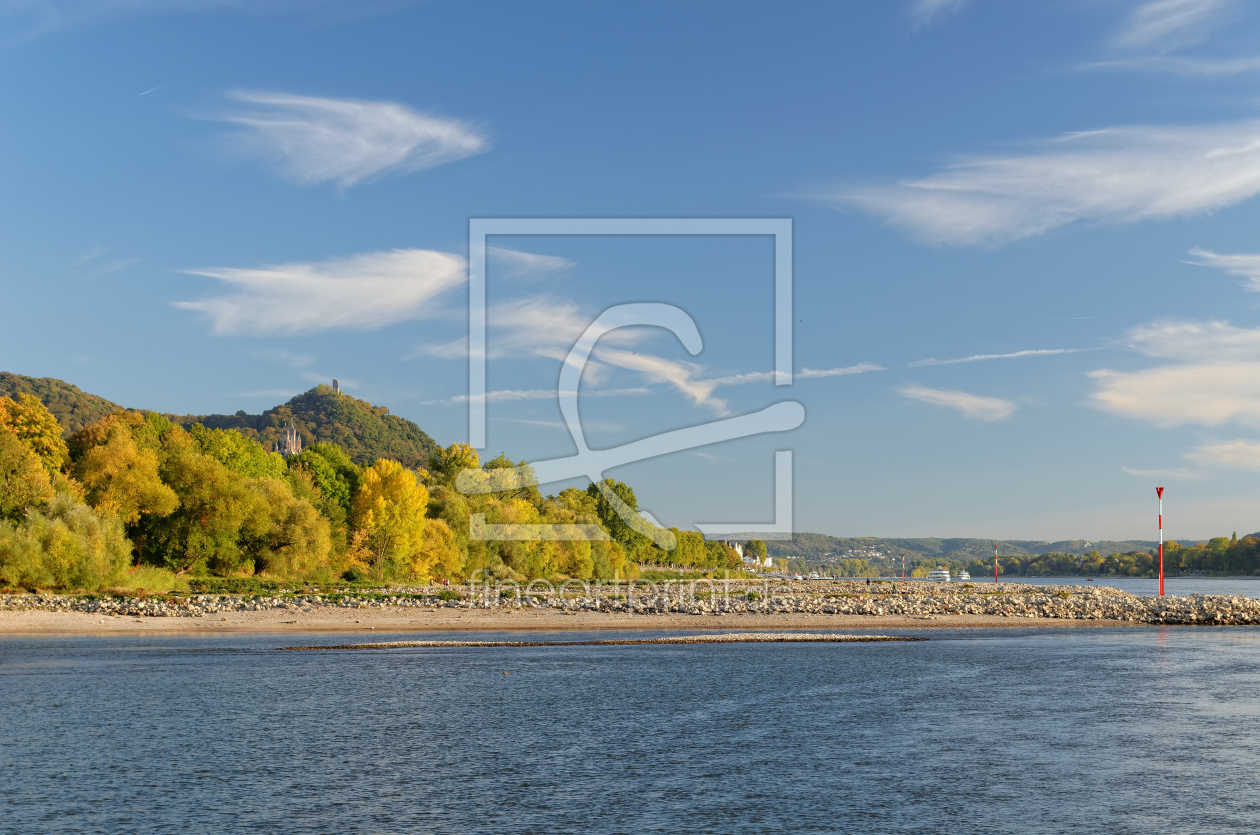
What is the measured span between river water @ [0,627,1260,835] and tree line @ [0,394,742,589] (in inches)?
1198

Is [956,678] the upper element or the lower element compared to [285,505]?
lower

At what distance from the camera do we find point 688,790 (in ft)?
76.9

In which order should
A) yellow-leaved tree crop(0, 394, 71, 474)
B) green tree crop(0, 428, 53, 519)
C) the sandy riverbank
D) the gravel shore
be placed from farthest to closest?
yellow-leaved tree crop(0, 394, 71, 474) < green tree crop(0, 428, 53, 519) < the gravel shore < the sandy riverbank

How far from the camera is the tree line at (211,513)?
79.0 metres

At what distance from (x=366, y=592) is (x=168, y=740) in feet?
239

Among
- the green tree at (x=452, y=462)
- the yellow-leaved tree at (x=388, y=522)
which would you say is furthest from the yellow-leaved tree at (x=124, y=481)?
the green tree at (x=452, y=462)

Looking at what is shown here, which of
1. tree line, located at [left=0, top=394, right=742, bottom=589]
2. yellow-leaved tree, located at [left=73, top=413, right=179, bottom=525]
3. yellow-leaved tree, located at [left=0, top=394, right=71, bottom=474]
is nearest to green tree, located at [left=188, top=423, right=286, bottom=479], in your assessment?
tree line, located at [left=0, top=394, right=742, bottom=589]

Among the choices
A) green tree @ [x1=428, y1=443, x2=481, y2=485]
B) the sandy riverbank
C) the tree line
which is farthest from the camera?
green tree @ [x1=428, y1=443, x2=481, y2=485]

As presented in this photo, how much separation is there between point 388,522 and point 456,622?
5199cm

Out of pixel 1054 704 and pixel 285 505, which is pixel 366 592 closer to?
pixel 285 505

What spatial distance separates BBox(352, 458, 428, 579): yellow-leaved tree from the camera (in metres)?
121

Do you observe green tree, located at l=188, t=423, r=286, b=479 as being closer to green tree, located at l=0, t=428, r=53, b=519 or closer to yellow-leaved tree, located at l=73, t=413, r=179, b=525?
yellow-leaved tree, located at l=73, t=413, r=179, b=525

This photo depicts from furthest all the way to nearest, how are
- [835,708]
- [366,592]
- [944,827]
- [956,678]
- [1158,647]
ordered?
[366,592], [1158,647], [956,678], [835,708], [944,827]

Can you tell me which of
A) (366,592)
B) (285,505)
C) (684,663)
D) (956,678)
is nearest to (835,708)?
Result: (956,678)
